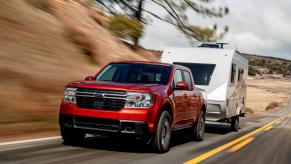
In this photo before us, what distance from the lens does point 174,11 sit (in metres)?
29.5

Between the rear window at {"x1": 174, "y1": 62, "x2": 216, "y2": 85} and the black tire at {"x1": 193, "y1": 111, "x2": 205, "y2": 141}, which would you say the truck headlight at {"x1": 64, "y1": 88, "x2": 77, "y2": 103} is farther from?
the rear window at {"x1": 174, "y1": 62, "x2": 216, "y2": 85}

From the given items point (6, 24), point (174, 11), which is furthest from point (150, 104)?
point (174, 11)

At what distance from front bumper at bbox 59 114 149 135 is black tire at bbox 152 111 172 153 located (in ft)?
1.36

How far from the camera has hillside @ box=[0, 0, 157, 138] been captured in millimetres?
12172

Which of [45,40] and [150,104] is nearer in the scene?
[150,104]

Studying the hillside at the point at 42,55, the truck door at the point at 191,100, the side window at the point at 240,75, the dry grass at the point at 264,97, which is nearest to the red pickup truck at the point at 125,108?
the truck door at the point at 191,100

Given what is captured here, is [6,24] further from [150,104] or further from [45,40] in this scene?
[150,104]

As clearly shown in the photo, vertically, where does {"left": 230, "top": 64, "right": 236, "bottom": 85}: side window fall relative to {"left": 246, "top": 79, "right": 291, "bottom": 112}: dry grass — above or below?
above

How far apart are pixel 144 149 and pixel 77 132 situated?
4.51ft

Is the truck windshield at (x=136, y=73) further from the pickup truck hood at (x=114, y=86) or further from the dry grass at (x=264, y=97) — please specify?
the dry grass at (x=264, y=97)

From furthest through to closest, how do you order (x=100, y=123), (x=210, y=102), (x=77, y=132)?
(x=210, y=102) < (x=77, y=132) < (x=100, y=123)

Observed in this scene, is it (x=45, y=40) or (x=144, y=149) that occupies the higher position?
(x=45, y=40)

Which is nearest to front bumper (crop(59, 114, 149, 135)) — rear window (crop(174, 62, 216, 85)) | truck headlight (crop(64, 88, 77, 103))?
truck headlight (crop(64, 88, 77, 103))

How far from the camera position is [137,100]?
9172 mm
